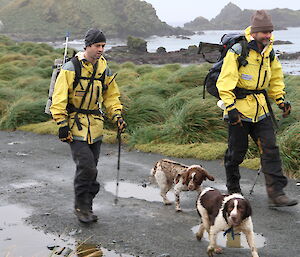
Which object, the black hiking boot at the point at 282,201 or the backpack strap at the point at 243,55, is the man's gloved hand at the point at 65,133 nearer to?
the backpack strap at the point at 243,55

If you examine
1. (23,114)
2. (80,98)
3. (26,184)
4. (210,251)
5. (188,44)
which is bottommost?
(188,44)

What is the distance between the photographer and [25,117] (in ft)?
47.5

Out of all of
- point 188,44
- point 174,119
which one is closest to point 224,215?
point 174,119

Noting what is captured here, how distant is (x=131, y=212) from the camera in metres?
6.96

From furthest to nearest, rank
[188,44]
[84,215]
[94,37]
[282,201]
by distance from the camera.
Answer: [188,44], [282,201], [84,215], [94,37]

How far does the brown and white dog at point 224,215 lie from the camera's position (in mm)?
5130

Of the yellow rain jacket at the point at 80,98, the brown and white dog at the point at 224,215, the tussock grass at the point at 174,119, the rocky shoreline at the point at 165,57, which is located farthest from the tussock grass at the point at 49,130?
the rocky shoreline at the point at 165,57

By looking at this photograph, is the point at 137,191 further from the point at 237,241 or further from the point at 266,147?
the point at 237,241

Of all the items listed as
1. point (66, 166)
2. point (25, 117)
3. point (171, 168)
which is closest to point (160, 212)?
point (171, 168)

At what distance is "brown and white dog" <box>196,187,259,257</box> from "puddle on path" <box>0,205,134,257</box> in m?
0.89

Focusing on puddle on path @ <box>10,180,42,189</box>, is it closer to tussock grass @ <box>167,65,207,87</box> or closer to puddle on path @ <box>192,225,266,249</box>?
puddle on path @ <box>192,225,266,249</box>

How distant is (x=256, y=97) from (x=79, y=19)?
15288cm

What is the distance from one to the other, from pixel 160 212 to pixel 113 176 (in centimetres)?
219

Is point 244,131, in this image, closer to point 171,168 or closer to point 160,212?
point 171,168
